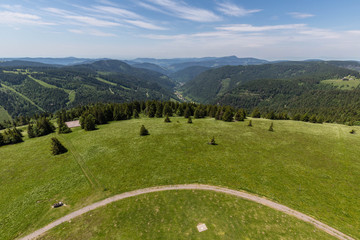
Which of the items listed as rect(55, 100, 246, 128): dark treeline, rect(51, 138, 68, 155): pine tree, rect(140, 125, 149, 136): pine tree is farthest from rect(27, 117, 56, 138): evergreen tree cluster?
rect(140, 125, 149, 136): pine tree

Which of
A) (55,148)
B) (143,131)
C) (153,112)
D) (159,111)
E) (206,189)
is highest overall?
(159,111)

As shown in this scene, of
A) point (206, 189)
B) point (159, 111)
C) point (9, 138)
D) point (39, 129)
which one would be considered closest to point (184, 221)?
point (206, 189)

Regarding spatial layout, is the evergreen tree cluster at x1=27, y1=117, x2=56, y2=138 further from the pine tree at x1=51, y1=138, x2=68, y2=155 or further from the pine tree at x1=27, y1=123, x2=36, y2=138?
the pine tree at x1=51, y1=138, x2=68, y2=155

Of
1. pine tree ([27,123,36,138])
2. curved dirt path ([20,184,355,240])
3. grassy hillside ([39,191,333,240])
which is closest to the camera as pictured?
grassy hillside ([39,191,333,240])

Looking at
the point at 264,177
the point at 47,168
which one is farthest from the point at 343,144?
the point at 47,168

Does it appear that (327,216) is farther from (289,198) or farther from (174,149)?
(174,149)

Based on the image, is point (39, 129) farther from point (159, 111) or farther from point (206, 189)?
point (206, 189)

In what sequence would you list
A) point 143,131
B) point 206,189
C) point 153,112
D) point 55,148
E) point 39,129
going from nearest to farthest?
point 206,189 → point 55,148 → point 143,131 → point 39,129 → point 153,112
